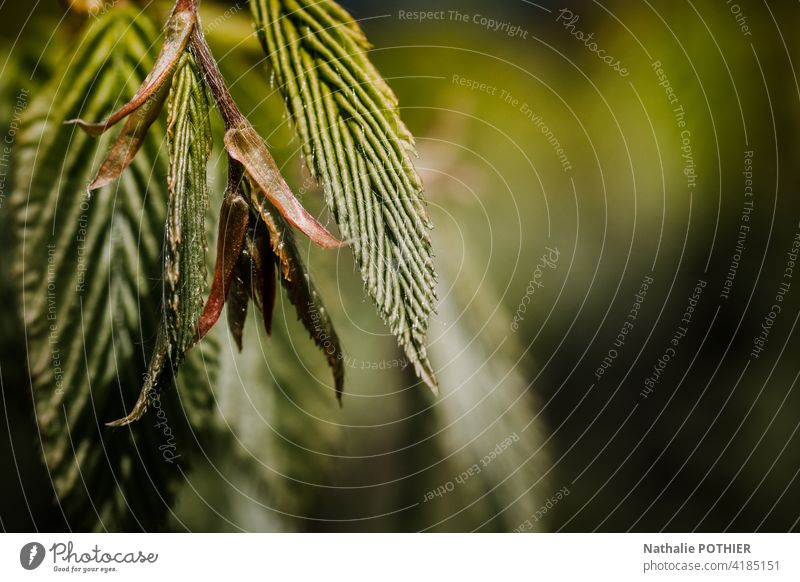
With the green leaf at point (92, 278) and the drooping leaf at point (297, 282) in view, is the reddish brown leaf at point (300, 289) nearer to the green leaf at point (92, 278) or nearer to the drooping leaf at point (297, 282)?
the drooping leaf at point (297, 282)

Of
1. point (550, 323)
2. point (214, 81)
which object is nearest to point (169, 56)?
point (214, 81)

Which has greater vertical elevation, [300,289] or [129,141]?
[129,141]

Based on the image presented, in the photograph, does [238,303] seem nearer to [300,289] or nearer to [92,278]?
[300,289]
